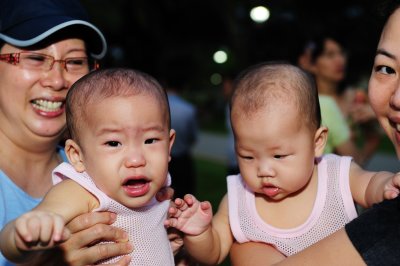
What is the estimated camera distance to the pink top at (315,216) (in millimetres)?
2740

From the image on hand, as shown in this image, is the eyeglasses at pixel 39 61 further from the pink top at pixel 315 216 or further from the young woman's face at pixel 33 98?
the pink top at pixel 315 216

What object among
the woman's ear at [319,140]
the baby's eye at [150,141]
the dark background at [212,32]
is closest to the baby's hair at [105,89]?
the baby's eye at [150,141]

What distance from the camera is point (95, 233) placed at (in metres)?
2.42

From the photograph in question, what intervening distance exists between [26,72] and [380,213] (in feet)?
6.43

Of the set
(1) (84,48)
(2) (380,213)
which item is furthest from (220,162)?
(2) (380,213)

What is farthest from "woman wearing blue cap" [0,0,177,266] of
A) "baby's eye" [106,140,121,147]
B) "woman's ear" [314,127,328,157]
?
"woman's ear" [314,127,328,157]

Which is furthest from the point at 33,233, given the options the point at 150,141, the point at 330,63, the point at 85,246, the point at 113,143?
the point at 330,63

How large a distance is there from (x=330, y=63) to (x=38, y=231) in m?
4.86

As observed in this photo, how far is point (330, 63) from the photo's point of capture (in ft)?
20.5

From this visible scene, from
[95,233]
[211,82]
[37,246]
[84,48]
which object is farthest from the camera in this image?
[211,82]

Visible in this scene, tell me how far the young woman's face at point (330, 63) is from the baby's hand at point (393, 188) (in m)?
3.94

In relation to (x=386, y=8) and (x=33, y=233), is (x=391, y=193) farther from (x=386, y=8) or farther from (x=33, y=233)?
(x=33, y=233)

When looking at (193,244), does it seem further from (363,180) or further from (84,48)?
(84,48)

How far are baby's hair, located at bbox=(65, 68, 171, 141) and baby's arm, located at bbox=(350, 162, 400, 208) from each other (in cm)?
96
